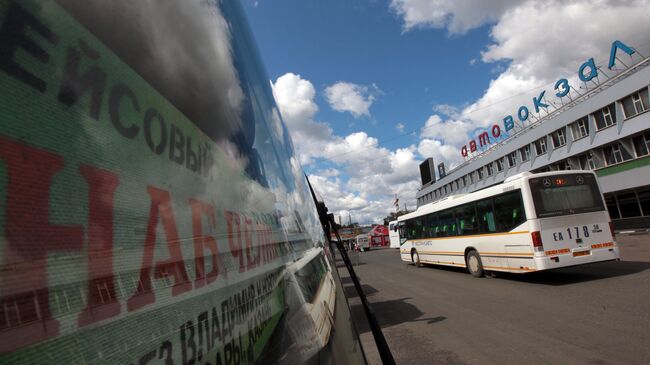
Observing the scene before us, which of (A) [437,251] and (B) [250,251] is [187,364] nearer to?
(B) [250,251]

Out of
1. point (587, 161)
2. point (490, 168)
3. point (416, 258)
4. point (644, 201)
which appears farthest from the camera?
point (490, 168)

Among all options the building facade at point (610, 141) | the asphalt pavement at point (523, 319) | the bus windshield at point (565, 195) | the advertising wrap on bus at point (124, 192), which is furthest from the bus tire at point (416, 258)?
the building facade at point (610, 141)

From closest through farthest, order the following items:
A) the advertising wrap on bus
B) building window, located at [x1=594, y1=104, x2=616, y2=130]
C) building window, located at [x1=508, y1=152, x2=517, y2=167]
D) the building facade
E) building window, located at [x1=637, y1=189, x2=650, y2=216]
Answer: the advertising wrap on bus < the building facade < building window, located at [x1=637, y1=189, x2=650, y2=216] < building window, located at [x1=594, y1=104, x2=616, y2=130] < building window, located at [x1=508, y1=152, x2=517, y2=167]

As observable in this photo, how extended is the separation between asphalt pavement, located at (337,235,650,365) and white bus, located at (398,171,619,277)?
0.63 metres

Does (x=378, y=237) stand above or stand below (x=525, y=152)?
below

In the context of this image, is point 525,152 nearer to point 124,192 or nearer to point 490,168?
point 490,168

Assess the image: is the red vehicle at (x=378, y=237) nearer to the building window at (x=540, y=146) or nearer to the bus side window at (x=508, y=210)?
the building window at (x=540, y=146)

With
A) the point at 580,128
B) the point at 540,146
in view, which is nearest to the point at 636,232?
the point at 580,128

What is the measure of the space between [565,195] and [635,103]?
78.6 ft

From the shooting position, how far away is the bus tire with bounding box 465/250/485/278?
12.9 meters

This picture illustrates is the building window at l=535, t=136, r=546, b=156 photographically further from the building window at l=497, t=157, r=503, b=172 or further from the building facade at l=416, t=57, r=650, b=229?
the building window at l=497, t=157, r=503, b=172

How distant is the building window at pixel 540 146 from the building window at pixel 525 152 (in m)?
1.57

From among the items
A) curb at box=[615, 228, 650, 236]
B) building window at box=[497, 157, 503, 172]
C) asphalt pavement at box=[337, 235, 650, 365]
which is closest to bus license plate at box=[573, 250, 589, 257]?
asphalt pavement at box=[337, 235, 650, 365]

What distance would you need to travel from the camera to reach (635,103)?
1120 inches
